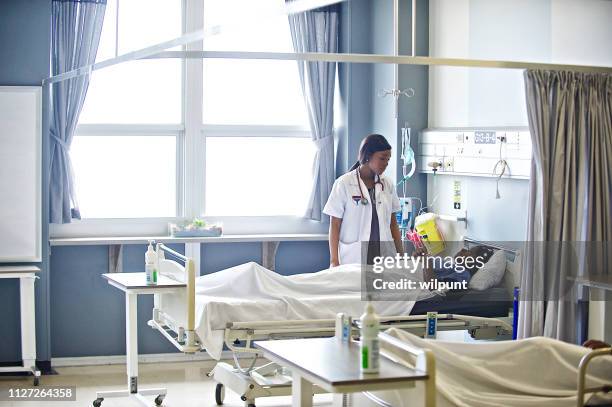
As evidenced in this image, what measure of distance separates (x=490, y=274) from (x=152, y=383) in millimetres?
2366

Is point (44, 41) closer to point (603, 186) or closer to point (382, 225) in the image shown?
point (382, 225)

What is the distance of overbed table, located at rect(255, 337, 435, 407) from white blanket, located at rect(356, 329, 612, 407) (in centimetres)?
37

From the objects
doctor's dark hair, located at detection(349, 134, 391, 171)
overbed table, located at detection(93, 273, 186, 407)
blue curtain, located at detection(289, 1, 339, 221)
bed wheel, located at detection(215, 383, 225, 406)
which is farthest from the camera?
blue curtain, located at detection(289, 1, 339, 221)

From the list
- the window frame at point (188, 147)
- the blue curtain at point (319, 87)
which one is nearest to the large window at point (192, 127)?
the window frame at point (188, 147)

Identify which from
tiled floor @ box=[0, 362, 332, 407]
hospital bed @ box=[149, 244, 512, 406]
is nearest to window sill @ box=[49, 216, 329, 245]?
tiled floor @ box=[0, 362, 332, 407]

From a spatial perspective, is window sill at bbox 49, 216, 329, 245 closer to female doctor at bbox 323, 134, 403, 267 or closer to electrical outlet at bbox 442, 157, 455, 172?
female doctor at bbox 323, 134, 403, 267

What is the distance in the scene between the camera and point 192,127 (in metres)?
7.11

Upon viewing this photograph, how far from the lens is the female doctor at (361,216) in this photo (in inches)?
242

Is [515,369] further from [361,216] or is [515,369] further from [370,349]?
[361,216]

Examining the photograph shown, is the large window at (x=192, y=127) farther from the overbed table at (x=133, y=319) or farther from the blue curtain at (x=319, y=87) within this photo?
the overbed table at (x=133, y=319)

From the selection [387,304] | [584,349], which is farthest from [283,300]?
[584,349]

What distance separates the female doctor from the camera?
616 cm

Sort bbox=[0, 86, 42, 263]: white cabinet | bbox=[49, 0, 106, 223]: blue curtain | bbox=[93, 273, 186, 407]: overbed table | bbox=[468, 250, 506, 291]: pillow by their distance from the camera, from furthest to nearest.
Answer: bbox=[49, 0, 106, 223]: blue curtain → bbox=[0, 86, 42, 263]: white cabinet → bbox=[468, 250, 506, 291]: pillow → bbox=[93, 273, 186, 407]: overbed table

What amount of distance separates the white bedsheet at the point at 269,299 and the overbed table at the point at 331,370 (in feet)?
3.27
